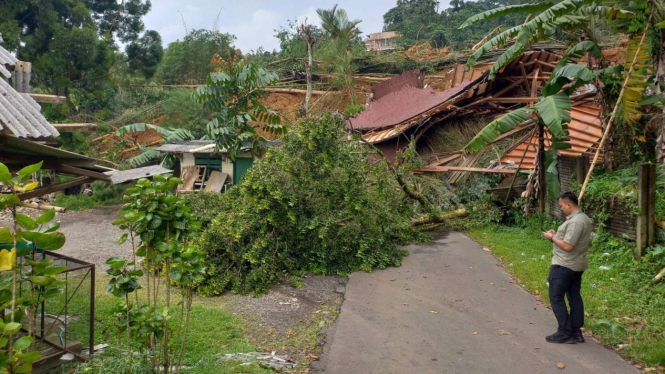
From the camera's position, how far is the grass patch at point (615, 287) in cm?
557

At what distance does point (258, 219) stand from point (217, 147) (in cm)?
667

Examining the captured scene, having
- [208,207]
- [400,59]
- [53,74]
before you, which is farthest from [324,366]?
[400,59]

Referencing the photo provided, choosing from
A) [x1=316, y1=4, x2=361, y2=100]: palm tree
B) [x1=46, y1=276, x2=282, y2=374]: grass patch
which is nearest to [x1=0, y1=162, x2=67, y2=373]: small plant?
[x1=46, y1=276, x2=282, y2=374]: grass patch

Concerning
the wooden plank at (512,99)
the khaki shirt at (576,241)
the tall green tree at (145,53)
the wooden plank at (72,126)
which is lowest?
the khaki shirt at (576,241)

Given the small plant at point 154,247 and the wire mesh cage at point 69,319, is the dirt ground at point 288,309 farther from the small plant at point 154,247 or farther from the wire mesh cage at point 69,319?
the wire mesh cage at point 69,319

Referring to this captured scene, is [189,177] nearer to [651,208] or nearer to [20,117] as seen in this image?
[20,117]

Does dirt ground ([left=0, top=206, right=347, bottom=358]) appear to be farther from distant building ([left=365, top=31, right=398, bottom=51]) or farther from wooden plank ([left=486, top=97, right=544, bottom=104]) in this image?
distant building ([left=365, top=31, right=398, bottom=51])

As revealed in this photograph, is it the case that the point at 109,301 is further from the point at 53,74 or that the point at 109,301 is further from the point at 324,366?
the point at 53,74

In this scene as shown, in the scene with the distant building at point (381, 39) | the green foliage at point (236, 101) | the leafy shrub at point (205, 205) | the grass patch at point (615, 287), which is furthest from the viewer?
the distant building at point (381, 39)

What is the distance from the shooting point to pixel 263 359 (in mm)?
5344

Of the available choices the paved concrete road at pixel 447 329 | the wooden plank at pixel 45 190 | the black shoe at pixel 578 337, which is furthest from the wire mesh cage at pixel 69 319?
the black shoe at pixel 578 337

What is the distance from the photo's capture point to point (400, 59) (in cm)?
2366

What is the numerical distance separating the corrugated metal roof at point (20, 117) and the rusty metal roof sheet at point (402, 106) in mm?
10193

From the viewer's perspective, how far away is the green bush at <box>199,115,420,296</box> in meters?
8.14
